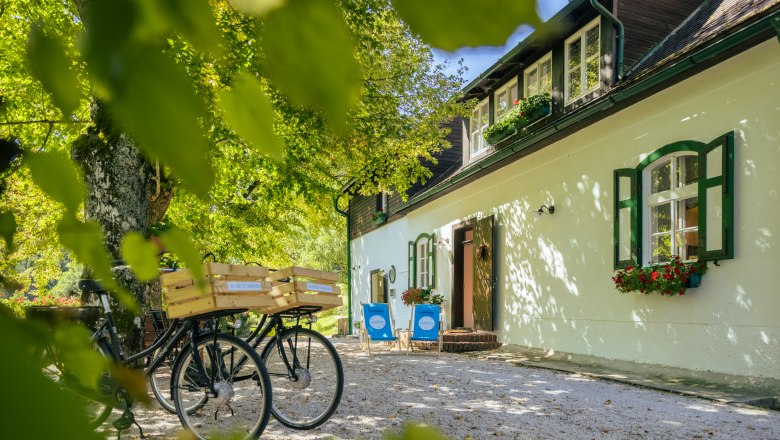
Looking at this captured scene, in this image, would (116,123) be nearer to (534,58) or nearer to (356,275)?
(534,58)

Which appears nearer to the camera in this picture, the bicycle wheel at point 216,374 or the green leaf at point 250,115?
the green leaf at point 250,115

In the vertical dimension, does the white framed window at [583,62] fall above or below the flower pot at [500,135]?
above

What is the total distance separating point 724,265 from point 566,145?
3.00 meters

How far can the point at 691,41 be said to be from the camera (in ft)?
23.2

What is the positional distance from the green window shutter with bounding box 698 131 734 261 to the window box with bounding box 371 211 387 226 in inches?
402

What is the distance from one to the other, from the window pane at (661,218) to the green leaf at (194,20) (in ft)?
24.0

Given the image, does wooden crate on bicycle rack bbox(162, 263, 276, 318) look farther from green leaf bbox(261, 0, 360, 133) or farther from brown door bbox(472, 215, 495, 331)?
brown door bbox(472, 215, 495, 331)

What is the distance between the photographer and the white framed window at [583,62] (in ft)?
27.7

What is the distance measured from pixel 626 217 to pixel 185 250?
760cm

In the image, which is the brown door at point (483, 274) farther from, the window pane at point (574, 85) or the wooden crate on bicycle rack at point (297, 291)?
the wooden crate on bicycle rack at point (297, 291)

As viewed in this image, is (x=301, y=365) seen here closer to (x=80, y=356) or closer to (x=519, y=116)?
(x=80, y=356)

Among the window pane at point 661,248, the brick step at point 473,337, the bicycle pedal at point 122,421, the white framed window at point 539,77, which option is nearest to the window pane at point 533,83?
the white framed window at point 539,77

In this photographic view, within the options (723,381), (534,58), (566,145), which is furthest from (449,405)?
(534,58)

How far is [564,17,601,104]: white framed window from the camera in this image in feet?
27.7
